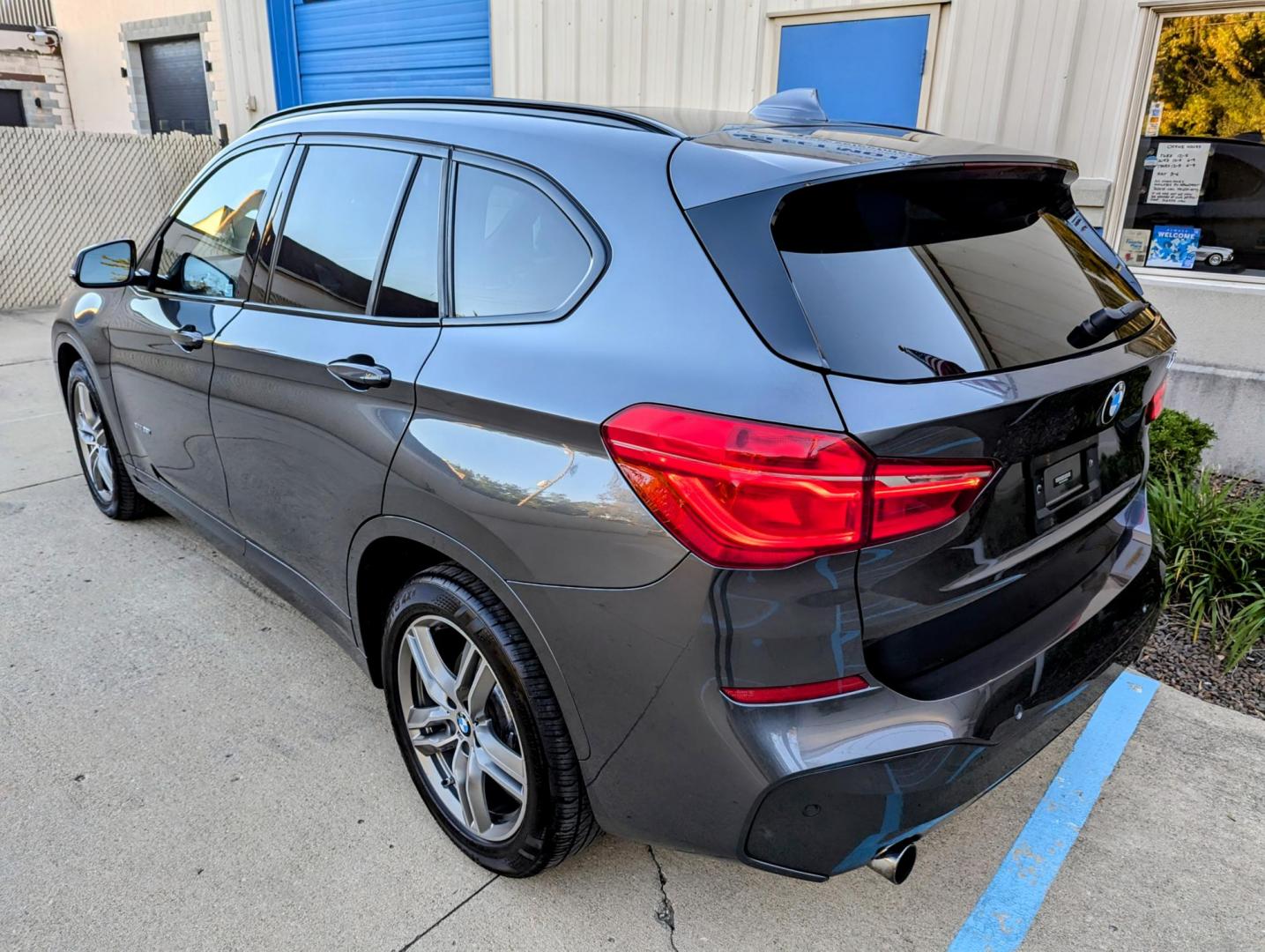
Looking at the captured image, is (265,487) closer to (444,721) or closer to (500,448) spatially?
(444,721)

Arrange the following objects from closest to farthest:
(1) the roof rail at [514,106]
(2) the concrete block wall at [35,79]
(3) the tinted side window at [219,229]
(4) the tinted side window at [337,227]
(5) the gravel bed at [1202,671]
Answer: (1) the roof rail at [514,106]
(4) the tinted side window at [337,227]
(3) the tinted side window at [219,229]
(5) the gravel bed at [1202,671]
(2) the concrete block wall at [35,79]

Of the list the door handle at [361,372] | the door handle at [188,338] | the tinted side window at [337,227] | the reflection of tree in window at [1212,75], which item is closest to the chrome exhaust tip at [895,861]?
the door handle at [361,372]

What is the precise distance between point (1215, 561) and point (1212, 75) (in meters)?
3.06

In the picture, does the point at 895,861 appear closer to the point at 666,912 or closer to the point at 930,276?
the point at 666,912

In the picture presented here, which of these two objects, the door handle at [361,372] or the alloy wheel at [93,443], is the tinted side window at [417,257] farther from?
the alloy wheel at [93,443]

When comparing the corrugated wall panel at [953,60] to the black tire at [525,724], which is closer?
the black tire at [525,724]

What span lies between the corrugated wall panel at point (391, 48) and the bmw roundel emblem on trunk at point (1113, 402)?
7.19m

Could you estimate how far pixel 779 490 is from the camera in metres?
1.58

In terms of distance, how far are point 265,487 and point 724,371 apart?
72.8 inches

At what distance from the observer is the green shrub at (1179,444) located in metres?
4.25

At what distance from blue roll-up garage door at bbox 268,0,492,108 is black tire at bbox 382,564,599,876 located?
7.48 meters

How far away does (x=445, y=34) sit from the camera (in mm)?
9055

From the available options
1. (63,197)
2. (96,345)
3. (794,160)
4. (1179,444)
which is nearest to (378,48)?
(63,197)

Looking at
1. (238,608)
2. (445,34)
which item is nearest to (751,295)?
(238,608)
